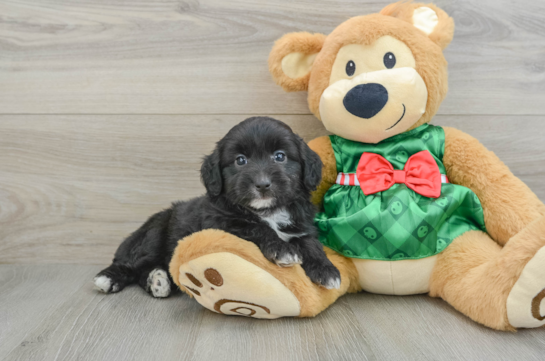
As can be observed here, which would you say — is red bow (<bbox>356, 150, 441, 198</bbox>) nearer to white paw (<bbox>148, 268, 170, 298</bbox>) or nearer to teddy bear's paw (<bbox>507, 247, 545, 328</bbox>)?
teddy bear's paw (<bbox>507, 247, 545, 328</bbox>)

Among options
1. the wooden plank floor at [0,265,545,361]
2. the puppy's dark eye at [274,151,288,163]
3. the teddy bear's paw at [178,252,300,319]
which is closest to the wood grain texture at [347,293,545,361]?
the wooden plank floor at [0,265,545,361]

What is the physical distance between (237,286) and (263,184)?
371 mm

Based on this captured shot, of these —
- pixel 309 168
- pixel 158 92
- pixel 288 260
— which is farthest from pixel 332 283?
pixel 158 92

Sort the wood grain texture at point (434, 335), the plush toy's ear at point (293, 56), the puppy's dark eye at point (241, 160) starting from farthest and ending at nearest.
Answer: the plush toy's ear at point (293, 56) → the puppy's dark eye at point (241, 160) → the wood grain texture at point (434, 335)

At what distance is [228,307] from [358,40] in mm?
1185

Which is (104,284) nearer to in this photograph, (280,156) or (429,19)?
(280,156)

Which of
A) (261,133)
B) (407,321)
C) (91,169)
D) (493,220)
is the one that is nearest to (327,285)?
(407,321)

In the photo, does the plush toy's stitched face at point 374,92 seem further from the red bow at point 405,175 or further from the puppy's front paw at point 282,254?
the puppy's front paw at point 282,254

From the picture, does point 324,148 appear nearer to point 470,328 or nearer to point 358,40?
point 358,40

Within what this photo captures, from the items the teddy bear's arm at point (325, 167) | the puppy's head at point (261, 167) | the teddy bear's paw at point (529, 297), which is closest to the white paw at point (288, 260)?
the puppy's head at point (261, 167)

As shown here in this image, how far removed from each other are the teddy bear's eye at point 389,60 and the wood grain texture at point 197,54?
1.93ft

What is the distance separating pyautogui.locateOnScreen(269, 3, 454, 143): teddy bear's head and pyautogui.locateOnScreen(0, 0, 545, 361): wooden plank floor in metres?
0.42

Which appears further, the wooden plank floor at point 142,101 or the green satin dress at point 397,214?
the wooden plank floor at point 142,101

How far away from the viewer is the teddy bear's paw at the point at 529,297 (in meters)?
1.23
